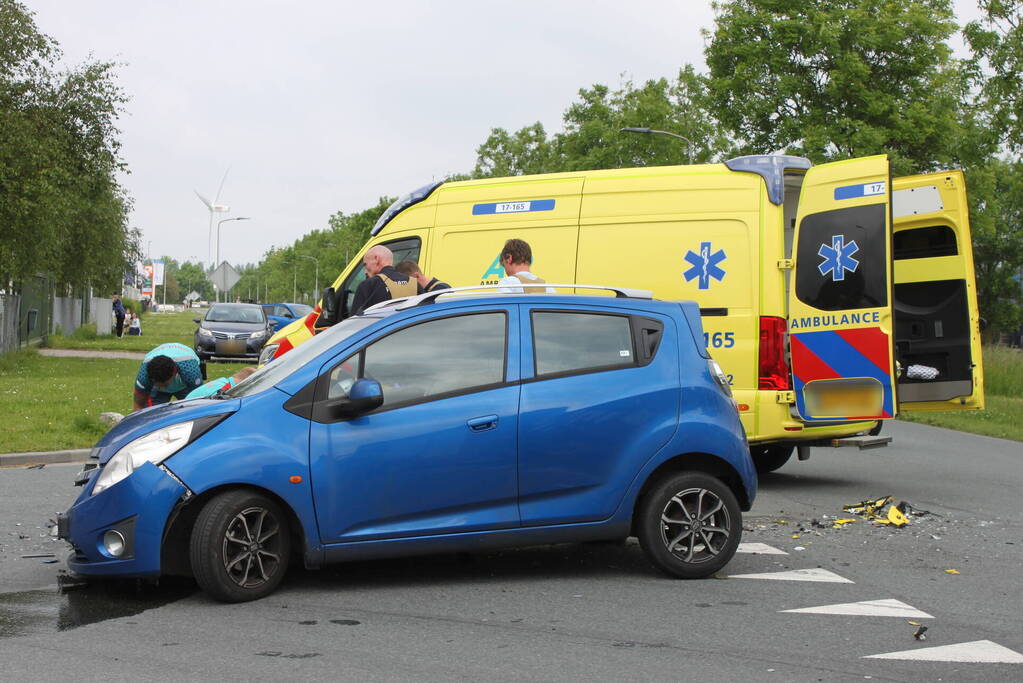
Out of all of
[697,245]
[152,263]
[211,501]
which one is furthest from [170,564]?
[152,263]

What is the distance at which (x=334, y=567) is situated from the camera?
22.0ft

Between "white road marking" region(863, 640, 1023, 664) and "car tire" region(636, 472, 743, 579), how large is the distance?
5.02 feet

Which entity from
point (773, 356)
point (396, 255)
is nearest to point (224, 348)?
point (396, 255)

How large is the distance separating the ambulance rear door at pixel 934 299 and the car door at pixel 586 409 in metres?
5.31

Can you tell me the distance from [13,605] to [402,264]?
4.67 m

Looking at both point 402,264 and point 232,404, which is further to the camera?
point 402,264

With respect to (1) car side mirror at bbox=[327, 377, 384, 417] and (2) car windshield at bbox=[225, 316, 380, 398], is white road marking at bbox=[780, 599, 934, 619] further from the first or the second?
(2) car windshield at bbox=[225, 316, 380, 398]

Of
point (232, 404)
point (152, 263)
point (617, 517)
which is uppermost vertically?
point (152, 263)

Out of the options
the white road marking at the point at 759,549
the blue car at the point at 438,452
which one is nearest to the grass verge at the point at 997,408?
the white road marking at the point at 759,549

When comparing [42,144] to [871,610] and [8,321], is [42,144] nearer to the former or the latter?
[8,321]

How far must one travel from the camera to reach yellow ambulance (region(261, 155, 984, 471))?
9.57m

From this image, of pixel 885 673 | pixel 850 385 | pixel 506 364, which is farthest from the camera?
pixel 850 385

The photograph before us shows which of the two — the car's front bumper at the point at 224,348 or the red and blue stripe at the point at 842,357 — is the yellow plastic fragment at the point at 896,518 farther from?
the car's front bumper at the point at 224,348

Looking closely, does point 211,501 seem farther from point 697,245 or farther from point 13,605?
Result: point 697,245
